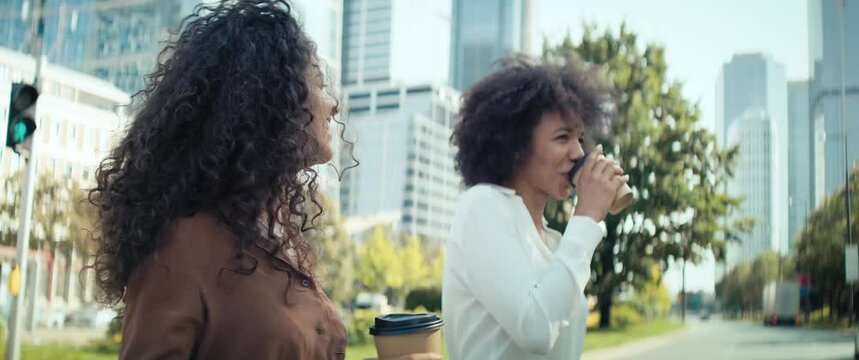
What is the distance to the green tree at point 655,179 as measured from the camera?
523 centimetres

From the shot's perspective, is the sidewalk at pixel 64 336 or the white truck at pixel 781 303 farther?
the sidewalk at pixel 64 336

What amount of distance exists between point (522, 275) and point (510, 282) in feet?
0.07

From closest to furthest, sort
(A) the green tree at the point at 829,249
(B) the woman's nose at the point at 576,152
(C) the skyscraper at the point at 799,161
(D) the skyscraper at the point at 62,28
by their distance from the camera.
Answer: (B) the woman's nose at the point at 576,152 < (A) the green tree at the point at 829,249 < (C) the skyscraper at the point at 799,161 < (D) the skyscraper at the point at 62,28

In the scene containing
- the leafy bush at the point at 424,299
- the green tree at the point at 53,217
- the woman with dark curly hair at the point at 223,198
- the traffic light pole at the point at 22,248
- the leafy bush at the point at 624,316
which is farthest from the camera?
the leafy bush at the point at 424,299

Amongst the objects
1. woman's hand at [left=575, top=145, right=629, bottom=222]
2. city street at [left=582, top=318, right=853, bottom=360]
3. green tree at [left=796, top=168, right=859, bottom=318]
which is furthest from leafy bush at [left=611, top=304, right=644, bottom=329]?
woman's hand at [left=575, top=145, right=629, bottom=222]

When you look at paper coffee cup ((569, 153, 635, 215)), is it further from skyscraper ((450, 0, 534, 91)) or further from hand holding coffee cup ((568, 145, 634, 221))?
skyscraper ((450, 0, 534, 91))

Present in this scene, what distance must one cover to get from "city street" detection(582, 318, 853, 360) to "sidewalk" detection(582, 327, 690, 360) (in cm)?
2

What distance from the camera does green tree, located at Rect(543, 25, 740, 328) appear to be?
5.23m

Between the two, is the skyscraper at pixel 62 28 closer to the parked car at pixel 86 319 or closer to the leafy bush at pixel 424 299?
the parked car at pixel 86 319

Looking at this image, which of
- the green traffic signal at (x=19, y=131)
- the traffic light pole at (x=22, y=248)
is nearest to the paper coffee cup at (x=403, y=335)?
the green traffic signal at (x=19, y=131)

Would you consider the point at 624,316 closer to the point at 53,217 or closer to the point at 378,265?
the point at 53,217

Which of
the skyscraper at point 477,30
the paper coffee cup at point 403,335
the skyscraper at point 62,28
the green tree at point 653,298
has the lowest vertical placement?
the green tree at point 653,298

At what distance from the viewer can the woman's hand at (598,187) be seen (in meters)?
1.41

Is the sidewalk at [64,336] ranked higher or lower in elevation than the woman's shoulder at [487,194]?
lower
